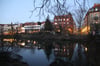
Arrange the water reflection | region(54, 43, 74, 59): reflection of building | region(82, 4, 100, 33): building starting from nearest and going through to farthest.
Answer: the water reflection
region(54, 43, 74, 59): reflection of building
region(82, 4, 100, 33): building

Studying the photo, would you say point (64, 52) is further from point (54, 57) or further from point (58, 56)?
point (54, 57)

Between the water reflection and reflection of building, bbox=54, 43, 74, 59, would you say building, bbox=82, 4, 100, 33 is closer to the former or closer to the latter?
reflection of building, bbox=54, 43, 74, 59

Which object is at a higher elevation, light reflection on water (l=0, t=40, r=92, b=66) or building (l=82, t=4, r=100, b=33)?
building (l=82, t=4, r=100, b=33)

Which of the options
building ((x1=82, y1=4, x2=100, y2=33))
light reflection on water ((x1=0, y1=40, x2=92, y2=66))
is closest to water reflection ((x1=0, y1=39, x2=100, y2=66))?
light reflection on water ((x1=0, y1=40, x2=92, y2=66))

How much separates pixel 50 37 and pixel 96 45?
15.9m

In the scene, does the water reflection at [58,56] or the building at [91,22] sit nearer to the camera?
the water reflection at [58,56]

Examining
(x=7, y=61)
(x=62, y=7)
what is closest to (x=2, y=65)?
(x=7, y=61)

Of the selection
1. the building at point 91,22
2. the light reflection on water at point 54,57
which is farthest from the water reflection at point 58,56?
the building at point 91,22

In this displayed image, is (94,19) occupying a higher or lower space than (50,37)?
higher

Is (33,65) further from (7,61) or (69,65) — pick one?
(69,65)

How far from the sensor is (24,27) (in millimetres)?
96812

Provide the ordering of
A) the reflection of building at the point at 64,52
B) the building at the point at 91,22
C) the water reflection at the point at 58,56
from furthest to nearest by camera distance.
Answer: the building at the point at 91,22 → the reflection of building at the point at 64,52 → the water reflection at the point at 58,56

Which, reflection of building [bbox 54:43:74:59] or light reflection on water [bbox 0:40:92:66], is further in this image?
reflection of building [bbox 54:43:74:59]

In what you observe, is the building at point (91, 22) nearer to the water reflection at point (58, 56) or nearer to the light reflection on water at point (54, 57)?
the water reflection at point (58, 56)
